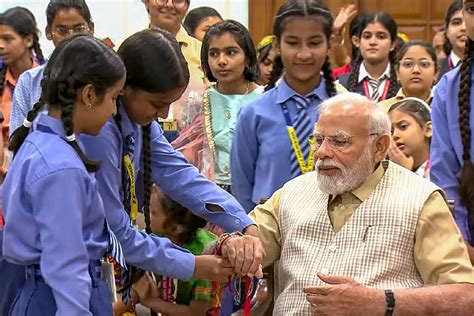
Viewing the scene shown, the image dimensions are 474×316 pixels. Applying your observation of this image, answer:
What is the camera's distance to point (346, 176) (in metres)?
2.76

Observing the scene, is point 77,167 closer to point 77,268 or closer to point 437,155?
point 77,268

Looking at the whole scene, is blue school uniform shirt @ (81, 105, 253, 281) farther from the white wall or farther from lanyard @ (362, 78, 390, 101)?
the white wall

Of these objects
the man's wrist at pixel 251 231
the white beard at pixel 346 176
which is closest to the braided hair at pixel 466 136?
the white beard at pixel 346 176

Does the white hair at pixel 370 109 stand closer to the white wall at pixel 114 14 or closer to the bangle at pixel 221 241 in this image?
the bangle at pixel 221 241

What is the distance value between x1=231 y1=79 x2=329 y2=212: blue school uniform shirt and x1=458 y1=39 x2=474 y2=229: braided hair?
0.62 m

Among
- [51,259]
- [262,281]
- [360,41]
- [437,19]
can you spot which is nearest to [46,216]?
[51,259]

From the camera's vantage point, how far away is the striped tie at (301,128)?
3360mm

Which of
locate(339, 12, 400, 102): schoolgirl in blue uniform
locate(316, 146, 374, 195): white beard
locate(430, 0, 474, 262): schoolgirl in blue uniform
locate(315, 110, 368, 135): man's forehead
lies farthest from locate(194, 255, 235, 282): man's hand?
locate(339, 12, 400, 102): schoolgirl in blue uniform

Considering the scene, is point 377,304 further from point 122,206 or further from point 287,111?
point 287,111

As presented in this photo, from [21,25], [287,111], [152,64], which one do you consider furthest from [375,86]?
[152,64]

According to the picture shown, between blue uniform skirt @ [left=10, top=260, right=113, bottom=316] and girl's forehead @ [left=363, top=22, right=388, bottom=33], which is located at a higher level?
girl's forehead @ [left=363, top=22, right=388, bottom=33]

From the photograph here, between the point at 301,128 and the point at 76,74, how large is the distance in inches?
48.8

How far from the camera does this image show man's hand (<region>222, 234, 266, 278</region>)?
2.63 metres

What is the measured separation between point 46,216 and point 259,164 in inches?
52.1
